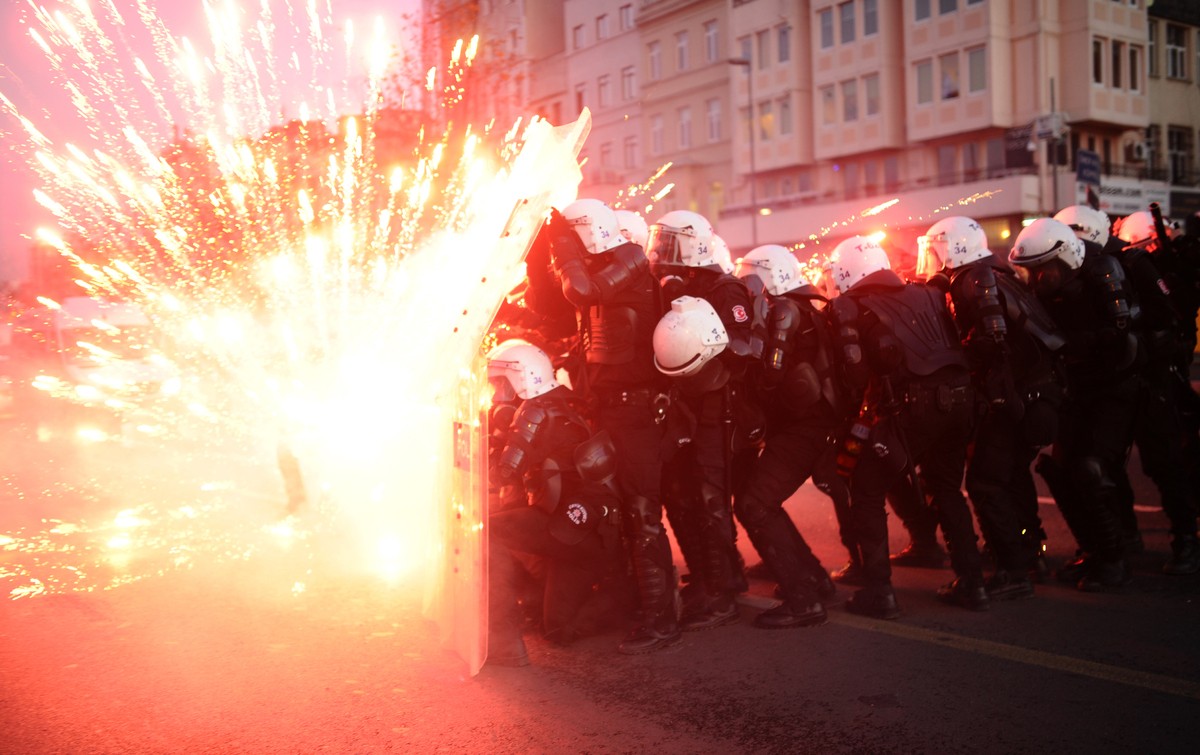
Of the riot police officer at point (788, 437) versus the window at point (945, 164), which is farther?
the window at point (945, 164)

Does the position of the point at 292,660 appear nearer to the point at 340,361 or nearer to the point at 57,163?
the point at 340,361

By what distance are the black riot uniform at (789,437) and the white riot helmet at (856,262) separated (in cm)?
42

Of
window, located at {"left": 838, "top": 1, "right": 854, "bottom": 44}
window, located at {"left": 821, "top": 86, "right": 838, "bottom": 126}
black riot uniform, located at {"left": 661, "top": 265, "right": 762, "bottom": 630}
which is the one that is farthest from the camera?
window, located at {"left": 821, "top": 86, "right": 838, "bottom": 126}

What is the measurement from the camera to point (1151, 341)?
718 centimetres

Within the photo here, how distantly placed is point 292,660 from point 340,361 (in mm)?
5947

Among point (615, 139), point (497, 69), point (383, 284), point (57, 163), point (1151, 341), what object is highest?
point (615, 139)

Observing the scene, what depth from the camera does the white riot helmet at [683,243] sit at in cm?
652

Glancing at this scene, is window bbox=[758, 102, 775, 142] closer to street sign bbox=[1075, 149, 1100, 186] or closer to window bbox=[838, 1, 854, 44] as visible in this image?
window bbox=[838, 1, 854, 44]

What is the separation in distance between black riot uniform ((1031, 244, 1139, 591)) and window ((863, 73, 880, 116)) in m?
32.6

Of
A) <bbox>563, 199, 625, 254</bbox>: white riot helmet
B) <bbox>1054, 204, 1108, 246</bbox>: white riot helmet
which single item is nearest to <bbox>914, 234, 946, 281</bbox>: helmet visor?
<bbox>1054, 204, 1108, 246</bbox>: white riot helmet

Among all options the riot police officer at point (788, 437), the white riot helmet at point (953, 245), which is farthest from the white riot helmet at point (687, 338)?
the white riot helmet at point (953, 245)

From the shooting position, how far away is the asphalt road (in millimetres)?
4566

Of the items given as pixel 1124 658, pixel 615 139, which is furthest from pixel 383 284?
pixel 615 139

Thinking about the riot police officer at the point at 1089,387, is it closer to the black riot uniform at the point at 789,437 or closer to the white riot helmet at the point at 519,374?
the black riot uniform at the point at 789,437
